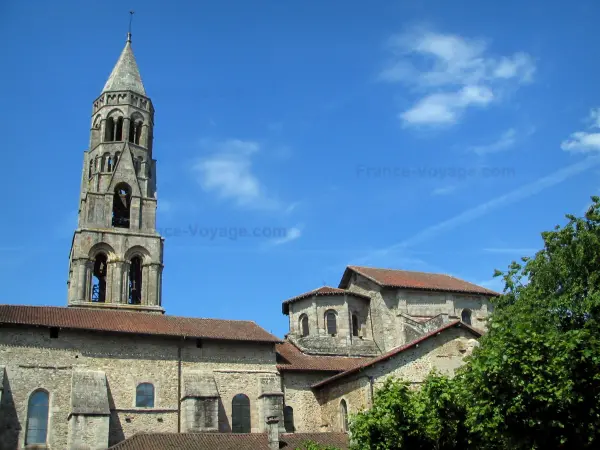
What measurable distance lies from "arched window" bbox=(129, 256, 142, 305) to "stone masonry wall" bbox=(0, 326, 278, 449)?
13.6 metres

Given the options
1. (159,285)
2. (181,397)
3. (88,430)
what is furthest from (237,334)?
(159,285)

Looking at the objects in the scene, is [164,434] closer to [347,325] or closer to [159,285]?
[347,325]

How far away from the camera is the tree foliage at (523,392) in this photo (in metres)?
17.5

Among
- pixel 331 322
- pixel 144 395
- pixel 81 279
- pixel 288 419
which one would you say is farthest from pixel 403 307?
pixel 81 279

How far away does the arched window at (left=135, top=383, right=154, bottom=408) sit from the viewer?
30.7 m

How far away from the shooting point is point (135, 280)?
45.4 meters

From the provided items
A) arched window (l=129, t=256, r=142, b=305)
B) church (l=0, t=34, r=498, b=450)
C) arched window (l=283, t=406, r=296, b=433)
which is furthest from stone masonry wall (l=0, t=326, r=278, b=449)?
arched window (l=129, t=256, r=142, b=305)

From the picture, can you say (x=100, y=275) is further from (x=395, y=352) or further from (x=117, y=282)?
(x=395, y=352)

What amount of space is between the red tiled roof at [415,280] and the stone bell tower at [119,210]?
13.1m

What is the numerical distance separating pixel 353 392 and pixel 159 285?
1767 cm

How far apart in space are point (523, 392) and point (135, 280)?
32.3m

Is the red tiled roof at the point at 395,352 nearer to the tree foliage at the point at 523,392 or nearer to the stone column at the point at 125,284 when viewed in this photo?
the tree foliage at the point at 523,392

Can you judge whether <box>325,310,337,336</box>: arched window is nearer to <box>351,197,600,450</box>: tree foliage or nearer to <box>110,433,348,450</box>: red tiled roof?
<box>110,433,348,450</box>: red tiled roof

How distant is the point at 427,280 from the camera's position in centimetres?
4316
